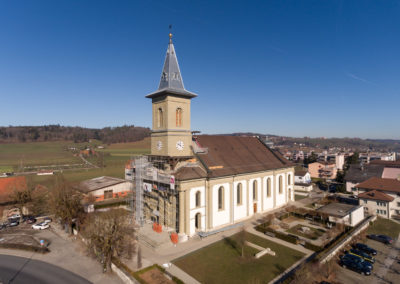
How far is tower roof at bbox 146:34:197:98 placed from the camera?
1288 inches

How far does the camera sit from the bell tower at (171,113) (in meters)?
32.5

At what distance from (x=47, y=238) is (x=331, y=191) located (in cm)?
6167

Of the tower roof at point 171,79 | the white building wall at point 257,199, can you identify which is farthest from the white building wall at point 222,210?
the tower roof at point 171,79

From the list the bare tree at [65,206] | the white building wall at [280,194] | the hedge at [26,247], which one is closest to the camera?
the hedge at [26,247]

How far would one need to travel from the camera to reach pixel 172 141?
3275 cm

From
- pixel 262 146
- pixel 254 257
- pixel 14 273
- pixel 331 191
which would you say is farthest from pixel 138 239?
pixel 331 191

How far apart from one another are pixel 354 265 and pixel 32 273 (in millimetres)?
32402

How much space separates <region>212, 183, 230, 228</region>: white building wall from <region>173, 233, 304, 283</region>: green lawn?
4620 millimetres

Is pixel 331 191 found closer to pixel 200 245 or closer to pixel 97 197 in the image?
pixel 200 245

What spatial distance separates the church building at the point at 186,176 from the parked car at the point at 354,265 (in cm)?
1464

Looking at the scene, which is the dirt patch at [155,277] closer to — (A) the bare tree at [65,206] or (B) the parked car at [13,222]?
(A) the bare tree at [65,206]

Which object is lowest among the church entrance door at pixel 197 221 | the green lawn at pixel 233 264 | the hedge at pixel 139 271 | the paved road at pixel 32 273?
the paved road at pixel 32 273

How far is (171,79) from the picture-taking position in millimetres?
33094

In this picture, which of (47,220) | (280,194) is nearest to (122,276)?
(47,220)
